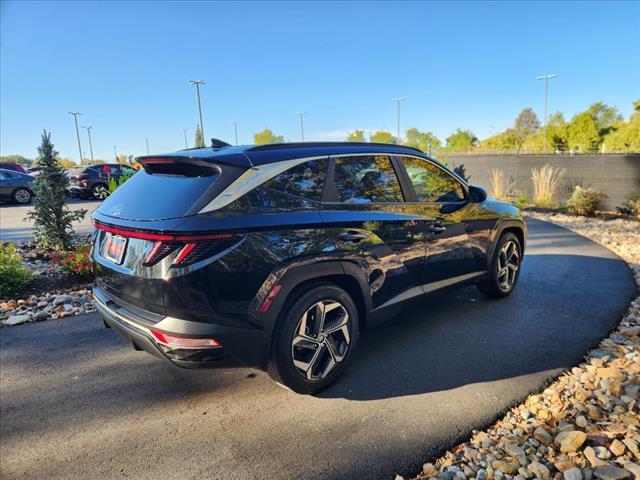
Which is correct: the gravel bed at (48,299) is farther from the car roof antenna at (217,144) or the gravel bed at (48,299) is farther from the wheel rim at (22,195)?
the wheel rim at (22,195)

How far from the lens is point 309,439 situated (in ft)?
8.07

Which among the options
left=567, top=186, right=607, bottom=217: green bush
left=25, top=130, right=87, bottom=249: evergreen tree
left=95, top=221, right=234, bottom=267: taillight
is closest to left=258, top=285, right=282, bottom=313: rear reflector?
left=95, top=221, right=234, bottom=267: taillight

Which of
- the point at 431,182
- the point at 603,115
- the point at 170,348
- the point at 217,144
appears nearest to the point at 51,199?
the point at 217,144

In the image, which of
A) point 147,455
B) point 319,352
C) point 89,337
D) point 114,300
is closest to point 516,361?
point 319,352

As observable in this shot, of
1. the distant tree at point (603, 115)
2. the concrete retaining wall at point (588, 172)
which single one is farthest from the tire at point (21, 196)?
the distant tree at point (603, 115)

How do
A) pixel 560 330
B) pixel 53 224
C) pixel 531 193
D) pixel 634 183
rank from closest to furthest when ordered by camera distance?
pixel 560 330, pixel 53 224, pixel 634 183, pixel 531 193

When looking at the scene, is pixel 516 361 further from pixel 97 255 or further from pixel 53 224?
pixel 53 224

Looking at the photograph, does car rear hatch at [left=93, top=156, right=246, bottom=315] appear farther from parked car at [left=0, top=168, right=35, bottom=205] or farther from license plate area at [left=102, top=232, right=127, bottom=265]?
parked car at [left=0, top=168, right=35, bottom=205]

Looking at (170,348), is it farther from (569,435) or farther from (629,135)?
(629,135)

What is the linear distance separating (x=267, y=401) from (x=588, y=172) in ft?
48.1

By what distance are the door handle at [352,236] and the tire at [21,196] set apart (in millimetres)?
19382

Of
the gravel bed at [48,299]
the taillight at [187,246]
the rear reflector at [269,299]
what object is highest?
the taillight at [187,246]

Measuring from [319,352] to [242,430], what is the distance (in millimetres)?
704

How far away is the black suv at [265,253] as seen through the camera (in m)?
2.32
